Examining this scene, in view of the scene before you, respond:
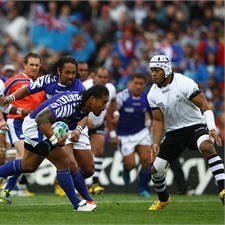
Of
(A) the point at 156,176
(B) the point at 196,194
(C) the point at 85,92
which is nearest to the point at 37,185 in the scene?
(B) the point at 196,194

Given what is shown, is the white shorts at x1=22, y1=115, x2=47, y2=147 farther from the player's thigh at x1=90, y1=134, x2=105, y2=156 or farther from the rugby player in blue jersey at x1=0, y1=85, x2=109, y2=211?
the player's thigh at x1=90, y1=134, x2=105, y2=156

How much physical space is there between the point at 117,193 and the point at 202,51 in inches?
259

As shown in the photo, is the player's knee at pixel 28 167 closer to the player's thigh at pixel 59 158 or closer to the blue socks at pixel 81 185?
the player's thigh at pixel 59 158

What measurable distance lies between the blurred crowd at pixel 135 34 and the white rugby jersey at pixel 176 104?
9797mm

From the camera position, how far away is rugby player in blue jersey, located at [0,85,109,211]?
40.3 feet

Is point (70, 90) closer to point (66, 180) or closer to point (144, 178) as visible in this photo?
point (66, 180)

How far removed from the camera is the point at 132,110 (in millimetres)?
18750

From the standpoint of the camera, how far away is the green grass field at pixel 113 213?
11.8 m

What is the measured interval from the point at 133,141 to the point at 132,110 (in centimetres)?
65

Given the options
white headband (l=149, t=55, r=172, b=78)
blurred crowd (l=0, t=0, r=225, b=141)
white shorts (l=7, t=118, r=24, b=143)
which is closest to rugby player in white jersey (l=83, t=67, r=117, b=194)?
white shorts (l=7, t=118, r=24, b=143)

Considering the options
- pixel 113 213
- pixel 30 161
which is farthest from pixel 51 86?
pixel 113 213

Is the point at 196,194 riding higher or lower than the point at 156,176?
lower

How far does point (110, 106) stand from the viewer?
18391 millimetres

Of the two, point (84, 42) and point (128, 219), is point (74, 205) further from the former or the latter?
point (84, 42)
